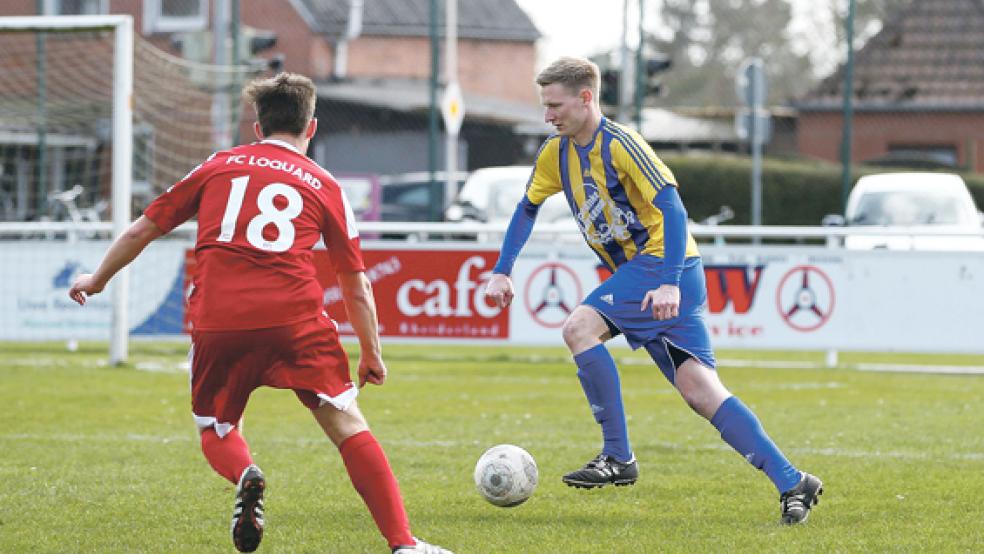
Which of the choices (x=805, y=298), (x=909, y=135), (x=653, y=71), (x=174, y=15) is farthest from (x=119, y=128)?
(x=174, y=15)

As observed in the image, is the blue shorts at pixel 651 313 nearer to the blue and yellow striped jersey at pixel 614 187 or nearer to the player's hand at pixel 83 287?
the blue and yellow striped jersey at pixel 614 187

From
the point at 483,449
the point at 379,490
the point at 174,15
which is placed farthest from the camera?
the point at 174,15

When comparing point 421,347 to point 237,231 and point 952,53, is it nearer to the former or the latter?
point 237,231

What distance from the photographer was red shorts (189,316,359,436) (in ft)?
17.0

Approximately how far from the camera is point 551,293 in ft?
47.4

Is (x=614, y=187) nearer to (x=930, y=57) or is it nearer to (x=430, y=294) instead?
(x=430, y=294)

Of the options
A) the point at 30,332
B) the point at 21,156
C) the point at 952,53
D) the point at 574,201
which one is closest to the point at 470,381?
the point at 30,332

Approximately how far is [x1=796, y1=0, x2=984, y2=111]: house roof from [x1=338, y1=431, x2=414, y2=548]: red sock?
23004 millimetres

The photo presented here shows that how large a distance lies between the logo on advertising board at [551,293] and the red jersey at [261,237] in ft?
30.0

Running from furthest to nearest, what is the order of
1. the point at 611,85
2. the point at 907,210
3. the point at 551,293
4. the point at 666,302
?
Result: the point at 611,85 < the point at 907,210 < the point at 551,293 < the point at 666,302

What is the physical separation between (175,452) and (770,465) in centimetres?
355

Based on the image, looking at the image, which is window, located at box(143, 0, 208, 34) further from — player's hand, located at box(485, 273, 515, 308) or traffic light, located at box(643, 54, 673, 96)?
player's hand, located at box(485, 273, 515, 308)

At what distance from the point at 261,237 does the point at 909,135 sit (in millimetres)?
23347

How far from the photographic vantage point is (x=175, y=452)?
8539 millimetres
